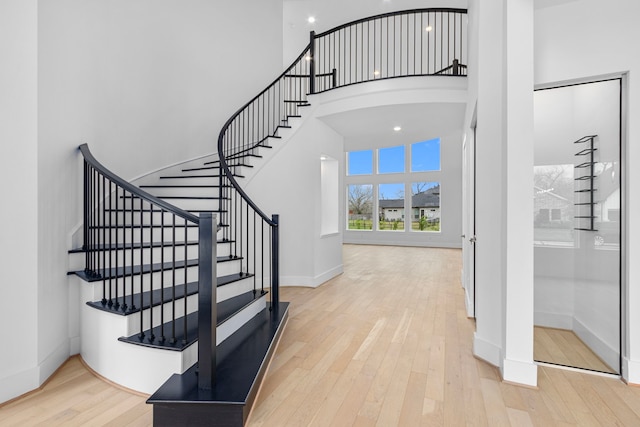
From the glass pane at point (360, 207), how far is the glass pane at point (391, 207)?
14.8 inches

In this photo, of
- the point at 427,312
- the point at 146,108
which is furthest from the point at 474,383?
the point at 146,108

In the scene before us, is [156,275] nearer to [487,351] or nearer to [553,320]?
[487,351]

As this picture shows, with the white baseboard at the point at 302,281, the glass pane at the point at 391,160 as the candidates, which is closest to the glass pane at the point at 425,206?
the glass pane at the point at 391,160

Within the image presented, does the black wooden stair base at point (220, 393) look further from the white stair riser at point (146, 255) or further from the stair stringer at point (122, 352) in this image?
the white stair riser at point (146, 255)

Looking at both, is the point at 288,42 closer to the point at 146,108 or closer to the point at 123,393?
the point at 146,108

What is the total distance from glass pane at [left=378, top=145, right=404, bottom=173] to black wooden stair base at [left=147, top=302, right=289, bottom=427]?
9514 millimetres

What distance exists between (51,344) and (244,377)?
160 cm

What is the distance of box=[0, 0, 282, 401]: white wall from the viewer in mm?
2086

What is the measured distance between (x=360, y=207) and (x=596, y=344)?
29.8 feet

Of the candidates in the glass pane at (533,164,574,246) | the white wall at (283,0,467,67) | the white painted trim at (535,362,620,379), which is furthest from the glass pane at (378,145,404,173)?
the white painted trim at (535,362,620,379)

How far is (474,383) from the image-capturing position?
207 cm

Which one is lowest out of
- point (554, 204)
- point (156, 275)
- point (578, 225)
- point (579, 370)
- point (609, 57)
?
point (579, 370)

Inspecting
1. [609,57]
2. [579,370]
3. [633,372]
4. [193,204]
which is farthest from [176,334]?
[609,57]

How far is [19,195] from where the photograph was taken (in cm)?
201
